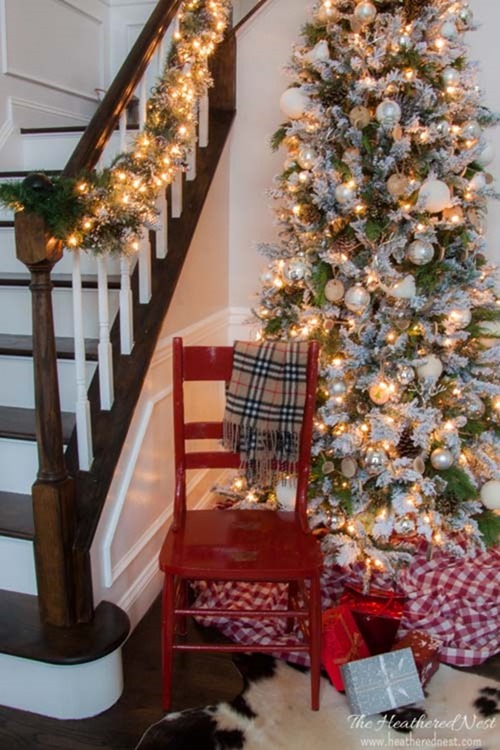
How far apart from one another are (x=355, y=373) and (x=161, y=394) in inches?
27.5

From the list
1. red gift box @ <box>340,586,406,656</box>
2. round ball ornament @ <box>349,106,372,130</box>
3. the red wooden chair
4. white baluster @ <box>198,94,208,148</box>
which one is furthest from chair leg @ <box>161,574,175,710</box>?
white baluster @ <box>198,94,208,148</box>

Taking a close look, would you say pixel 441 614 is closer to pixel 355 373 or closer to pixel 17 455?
pixel 355 373

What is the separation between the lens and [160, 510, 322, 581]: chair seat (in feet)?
5.05

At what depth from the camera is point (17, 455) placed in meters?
1.92

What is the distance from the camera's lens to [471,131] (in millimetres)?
1949

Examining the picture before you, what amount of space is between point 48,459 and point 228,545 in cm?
54

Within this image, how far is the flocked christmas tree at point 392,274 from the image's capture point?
6.19 feet

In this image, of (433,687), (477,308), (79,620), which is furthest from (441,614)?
(79,620)

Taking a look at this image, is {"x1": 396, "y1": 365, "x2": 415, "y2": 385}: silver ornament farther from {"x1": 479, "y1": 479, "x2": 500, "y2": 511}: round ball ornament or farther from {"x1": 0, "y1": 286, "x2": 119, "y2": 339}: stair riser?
{"x1": 0, "y1": 286, "x2": 119, "y2": 339}: stair riser

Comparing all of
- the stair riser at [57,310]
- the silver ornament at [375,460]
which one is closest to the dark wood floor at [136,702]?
the silver ornament at [375,460]

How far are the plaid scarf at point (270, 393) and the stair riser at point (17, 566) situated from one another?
2.34 feet

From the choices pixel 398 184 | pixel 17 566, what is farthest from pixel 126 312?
pixel 398 184

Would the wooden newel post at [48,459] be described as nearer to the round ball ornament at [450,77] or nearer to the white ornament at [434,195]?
the white ornament at [434,195]

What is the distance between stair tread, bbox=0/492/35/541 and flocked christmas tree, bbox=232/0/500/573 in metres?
0.95
